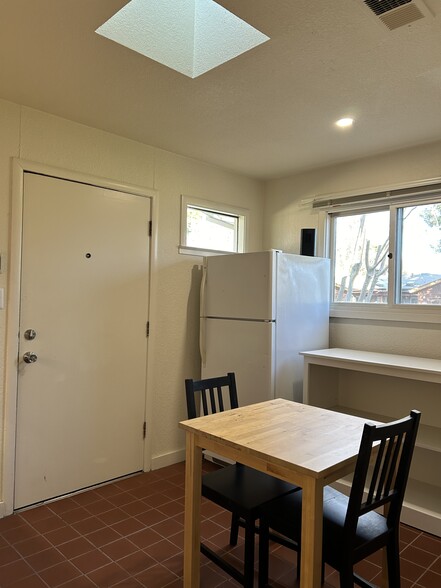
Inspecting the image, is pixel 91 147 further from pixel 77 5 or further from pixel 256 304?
pixel 256 304

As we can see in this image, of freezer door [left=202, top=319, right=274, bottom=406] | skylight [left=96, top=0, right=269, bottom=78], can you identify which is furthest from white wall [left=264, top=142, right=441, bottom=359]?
skylight [left=96, top=0, right=269, bottom=78]

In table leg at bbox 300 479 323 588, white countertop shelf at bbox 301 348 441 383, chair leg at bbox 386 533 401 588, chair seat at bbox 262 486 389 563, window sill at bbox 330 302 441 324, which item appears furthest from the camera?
window sill at bbox 330 302 441 324

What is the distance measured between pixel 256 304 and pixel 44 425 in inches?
64.8

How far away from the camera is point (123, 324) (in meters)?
3.14

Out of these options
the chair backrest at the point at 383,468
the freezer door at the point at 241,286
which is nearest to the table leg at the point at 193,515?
the chair backrest at the point at 383,468

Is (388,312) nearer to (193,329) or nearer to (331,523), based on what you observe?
(193,329)

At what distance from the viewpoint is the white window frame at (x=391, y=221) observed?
3.04m

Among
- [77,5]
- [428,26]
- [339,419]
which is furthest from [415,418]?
[77,5]

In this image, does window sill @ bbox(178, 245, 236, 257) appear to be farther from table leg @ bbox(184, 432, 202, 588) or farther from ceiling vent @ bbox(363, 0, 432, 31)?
ceiling vent @ bbox(363, 0, 432, 31)

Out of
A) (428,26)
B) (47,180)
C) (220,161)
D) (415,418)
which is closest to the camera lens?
(415,418)

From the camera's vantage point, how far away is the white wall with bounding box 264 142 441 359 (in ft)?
9.99

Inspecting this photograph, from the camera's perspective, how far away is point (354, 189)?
345 cm

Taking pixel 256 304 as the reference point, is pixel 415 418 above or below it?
below

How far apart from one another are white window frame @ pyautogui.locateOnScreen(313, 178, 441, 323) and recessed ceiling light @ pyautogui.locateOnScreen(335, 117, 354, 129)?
70 cm
